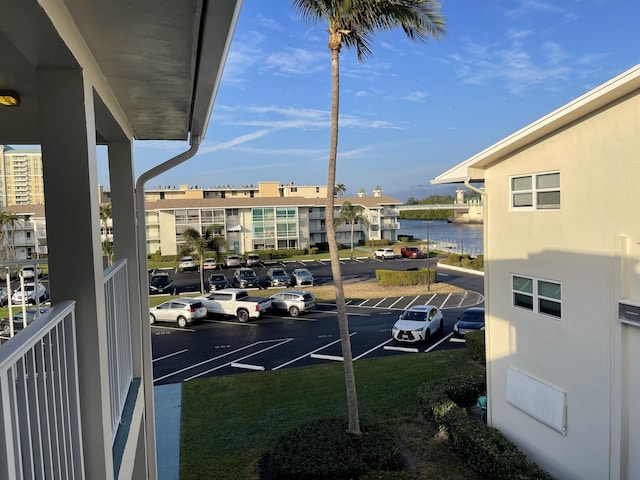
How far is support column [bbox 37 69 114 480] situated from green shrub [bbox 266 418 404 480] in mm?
6736

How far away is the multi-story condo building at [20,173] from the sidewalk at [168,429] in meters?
6.17

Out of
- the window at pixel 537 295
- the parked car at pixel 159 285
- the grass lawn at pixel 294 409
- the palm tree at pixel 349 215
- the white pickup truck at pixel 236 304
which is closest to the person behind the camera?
the window at pixel 537 295

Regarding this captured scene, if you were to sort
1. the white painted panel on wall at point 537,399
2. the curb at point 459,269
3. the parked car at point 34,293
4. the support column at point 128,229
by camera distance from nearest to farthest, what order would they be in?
1. the parked car at point 34,293
2. the support column at point 128,229
3. the white painted panel on wall at point 537,399
4. the curb at point 459,269

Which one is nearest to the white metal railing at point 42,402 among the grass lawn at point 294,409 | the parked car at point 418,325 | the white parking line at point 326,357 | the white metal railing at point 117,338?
the white metal railing at point 117,338

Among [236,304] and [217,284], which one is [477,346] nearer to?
[236,304]

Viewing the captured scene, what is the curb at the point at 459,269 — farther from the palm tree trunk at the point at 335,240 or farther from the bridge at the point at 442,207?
the palm tree trunk at the point at 335,240

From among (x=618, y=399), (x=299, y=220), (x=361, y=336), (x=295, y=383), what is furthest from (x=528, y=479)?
(x=299, y=220)

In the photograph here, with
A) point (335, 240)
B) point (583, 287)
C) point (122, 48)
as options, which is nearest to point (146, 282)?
point (122, 48)

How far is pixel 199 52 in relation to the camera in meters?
2.51

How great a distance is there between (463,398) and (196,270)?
33.2m

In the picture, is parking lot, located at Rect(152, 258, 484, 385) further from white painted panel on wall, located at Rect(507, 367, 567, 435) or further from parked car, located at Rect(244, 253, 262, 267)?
parked car, located at Rect(244, 253, 262, 267)

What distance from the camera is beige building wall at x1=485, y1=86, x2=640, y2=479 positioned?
7160mm

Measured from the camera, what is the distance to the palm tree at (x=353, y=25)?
913cm

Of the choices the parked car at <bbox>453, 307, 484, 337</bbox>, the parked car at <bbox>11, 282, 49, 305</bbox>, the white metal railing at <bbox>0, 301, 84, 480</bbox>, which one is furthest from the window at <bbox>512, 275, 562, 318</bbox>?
the parked car at <bbox>453, 307, 484, 337</bbox>
